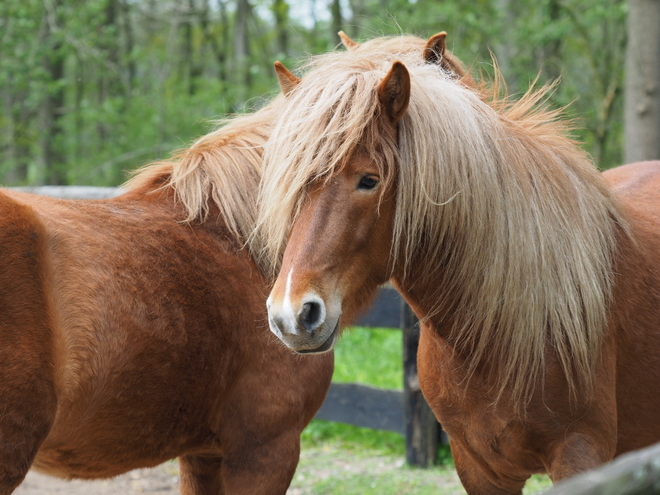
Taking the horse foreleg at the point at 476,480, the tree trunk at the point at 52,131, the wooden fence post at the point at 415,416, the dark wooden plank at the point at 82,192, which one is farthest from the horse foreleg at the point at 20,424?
the tree trunk at the point at 52,131

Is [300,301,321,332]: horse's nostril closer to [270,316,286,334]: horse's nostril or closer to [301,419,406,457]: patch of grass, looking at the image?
[270,316,286,334]: horse's nostril

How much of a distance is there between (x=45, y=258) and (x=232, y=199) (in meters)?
0.91

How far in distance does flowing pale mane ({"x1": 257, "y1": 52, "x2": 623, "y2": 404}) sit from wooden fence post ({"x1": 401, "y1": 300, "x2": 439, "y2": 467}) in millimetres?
2426

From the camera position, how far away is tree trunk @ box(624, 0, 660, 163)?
581 centimetres

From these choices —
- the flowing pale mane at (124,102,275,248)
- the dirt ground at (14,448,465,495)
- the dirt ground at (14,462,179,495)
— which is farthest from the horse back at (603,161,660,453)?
the dirt ground at (14,462,179,495)

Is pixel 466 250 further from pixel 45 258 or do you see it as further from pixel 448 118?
pixel 45 258

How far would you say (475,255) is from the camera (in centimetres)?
215

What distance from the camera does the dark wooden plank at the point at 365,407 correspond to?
4945 mm

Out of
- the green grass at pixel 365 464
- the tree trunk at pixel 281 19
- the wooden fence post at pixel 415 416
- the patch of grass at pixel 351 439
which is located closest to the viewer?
the green grass at pixel 365 464

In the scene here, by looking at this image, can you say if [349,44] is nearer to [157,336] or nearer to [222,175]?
[222,175]

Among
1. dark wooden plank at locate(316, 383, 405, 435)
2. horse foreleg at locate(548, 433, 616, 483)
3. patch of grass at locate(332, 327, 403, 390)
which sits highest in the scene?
horse foreleg at locate(548, 433, 616, 483)

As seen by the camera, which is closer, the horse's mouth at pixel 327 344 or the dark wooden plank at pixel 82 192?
the horse's mouth at pixel 327 344

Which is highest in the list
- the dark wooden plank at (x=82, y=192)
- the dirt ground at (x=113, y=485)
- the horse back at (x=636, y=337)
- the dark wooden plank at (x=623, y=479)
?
the dark wooden plank at (x=623, y=479)

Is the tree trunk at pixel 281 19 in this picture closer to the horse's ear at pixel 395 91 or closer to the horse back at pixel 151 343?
the horse back at pixel 151 343
